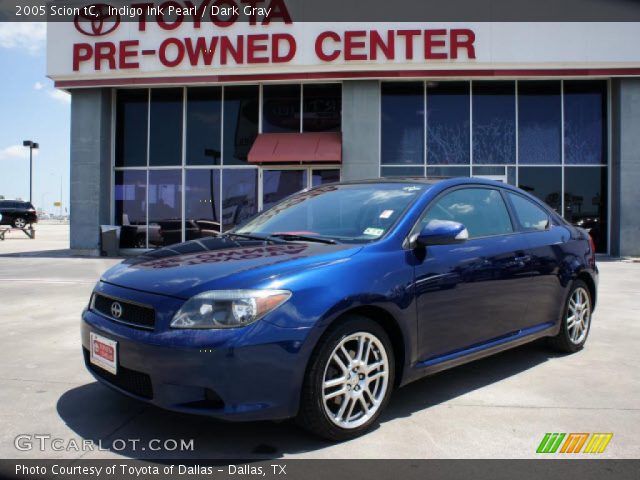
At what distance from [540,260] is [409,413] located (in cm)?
181

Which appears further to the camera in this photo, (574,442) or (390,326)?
(390,326)

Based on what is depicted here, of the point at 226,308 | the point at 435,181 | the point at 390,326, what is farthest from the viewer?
the point at 435,181

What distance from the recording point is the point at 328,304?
9.37 feet

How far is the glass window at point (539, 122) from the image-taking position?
15930 mm

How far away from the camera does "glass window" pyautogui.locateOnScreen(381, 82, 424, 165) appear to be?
16.1m

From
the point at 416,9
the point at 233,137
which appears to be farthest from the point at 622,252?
the point at 233,137

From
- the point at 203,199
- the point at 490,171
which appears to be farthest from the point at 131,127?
the point at 490,171

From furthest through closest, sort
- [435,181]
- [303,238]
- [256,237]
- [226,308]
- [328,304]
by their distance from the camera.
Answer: [435,181] → [256,237] → [303,238] → [328,304] → [226,308]

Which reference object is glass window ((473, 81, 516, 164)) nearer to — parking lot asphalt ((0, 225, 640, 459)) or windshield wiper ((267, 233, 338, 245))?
parking lot asphalt ((0, 225, 640, 459))

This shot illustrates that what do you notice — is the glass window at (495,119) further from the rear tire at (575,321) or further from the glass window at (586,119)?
the rear tire at (575,321)

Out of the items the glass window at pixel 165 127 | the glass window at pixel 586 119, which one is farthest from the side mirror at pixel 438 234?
the glass window at pixel 165 127

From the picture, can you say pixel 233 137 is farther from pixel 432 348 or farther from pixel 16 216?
pixel 16 216

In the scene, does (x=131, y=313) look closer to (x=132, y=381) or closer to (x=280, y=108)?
(x=132, y=381)

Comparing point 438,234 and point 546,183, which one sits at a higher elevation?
point 546,183
